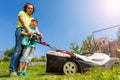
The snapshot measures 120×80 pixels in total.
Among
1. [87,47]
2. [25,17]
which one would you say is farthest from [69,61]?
[87,47]

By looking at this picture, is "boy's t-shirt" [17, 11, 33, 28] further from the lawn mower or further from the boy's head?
the lawn mower

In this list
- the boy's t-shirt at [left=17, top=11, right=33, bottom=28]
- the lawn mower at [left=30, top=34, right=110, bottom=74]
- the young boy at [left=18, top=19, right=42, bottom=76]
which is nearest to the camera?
the young boy at [left=18, top=19, right=42, bottom=76]

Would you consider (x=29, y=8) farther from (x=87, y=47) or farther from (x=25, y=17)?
(x=87, y=47)

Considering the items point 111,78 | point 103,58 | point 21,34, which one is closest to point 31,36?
point 21,34

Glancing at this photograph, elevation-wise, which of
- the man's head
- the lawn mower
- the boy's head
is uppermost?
the man's head

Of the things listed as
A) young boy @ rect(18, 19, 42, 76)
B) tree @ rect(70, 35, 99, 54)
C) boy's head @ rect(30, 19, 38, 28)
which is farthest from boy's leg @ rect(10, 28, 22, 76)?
tree @ rect(70, 35, 99, 54)

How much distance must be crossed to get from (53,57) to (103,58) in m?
1.24

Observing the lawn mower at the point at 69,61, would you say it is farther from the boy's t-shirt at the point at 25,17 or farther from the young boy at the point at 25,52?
the boy's t-shirt at the point at 25,17

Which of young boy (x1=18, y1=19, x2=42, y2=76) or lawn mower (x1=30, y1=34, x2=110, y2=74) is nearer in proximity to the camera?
young boy (x1=18, y1=19, x2=42, y2=76)

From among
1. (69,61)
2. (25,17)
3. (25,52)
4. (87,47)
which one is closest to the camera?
(25,52)

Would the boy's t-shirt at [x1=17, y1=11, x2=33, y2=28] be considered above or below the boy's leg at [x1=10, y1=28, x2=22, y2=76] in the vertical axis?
above

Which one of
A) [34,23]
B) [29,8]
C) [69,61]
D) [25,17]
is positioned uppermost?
[29,8]

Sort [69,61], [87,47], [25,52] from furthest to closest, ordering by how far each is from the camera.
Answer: [87,47], [69,61], [25,52]

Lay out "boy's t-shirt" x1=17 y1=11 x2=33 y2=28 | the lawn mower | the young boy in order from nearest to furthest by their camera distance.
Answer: the young boy < "boy's t-shirt" x1=17 y1=11 x2=33 y2=28 < the lawn mower
